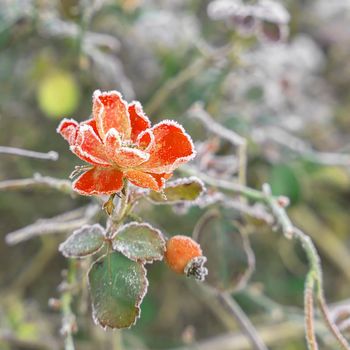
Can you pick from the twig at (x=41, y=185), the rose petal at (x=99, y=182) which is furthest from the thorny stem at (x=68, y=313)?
the rose petal at (x=99, y=182)

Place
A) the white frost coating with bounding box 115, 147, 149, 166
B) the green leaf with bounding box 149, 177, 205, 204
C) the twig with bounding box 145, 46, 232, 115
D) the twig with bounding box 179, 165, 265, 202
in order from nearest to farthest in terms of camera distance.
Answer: the white frost coating with bounding box 115, 147, 149, 166 → the green leaf with bounding box 149, 177, 205, 204 → the twig with bounding box 179, 165, 265, 202 → the twig with bounding box 145, 46, 232, 115

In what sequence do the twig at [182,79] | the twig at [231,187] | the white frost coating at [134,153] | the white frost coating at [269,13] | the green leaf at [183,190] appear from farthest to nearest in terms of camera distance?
the twig at [182,79] < the white frost coating at [269,13] < the twig at [231,187] < the green leaf at [183,190] < the white frost coating at [134,153]

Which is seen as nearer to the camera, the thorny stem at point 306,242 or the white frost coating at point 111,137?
the white frost coating at point 111,137

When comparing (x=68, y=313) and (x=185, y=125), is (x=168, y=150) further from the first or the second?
(x=185, y=125)

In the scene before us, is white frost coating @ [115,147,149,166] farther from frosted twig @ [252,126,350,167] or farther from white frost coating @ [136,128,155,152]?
Answer: frosted twig @ [252,126,350,167]

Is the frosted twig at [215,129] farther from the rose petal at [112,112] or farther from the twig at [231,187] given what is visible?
the rose petal at [112,112]

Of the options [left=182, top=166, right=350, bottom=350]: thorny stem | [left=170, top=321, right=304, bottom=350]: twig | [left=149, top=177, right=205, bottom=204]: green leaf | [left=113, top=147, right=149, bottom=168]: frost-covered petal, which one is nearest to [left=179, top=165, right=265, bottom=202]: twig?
[left=182, top=166, right=350, bottom=350]: thorny stem
